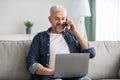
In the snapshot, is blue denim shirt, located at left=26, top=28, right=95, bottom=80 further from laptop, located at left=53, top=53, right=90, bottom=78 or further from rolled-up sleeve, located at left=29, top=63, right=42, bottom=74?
laptop, located at left=53, top=53, right=90, bottom=78

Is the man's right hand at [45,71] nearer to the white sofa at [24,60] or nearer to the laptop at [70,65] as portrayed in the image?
the laptop at [70,65]

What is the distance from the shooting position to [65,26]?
7.24 feet

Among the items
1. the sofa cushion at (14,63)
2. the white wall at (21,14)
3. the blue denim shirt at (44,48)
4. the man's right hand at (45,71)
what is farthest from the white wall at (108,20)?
the man's right hand at (45,71)

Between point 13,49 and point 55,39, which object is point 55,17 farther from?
point 13,49

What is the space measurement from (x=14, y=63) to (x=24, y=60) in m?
0.10

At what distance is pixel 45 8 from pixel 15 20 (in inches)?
25.4

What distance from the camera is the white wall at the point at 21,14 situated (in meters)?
4.95

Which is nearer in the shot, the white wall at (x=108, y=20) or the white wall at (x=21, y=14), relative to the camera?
the white wall at (x=108, y=20)

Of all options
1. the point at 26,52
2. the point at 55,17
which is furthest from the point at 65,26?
the point at 26,52

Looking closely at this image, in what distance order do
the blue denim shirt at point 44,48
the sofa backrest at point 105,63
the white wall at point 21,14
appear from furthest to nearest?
1. the white wall at point 21,14
2. the sofa backrest at point 105,63
3. the blue denim shirt at point 44,48

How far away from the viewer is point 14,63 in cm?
236

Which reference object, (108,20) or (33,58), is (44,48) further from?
(108,20)

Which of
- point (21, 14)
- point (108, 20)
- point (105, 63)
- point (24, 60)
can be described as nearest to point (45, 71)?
point (24, 60)

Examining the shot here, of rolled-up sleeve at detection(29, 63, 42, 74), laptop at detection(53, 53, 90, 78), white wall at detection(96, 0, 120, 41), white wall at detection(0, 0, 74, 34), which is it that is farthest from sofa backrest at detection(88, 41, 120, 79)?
white wall at detection(0, 0, 74, 34)
